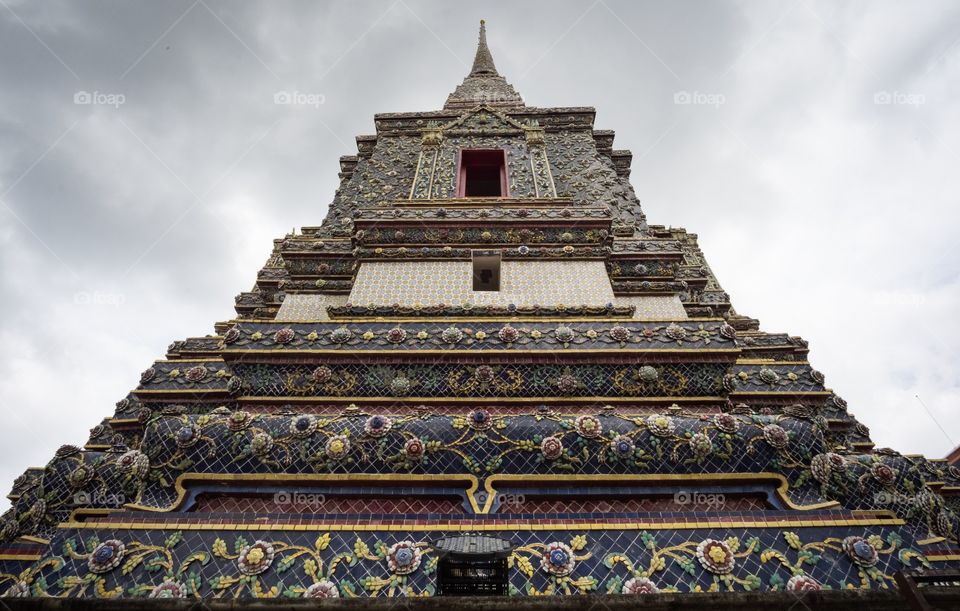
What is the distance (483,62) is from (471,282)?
55.1ft

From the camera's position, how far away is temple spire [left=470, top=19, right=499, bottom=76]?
20.9 metres

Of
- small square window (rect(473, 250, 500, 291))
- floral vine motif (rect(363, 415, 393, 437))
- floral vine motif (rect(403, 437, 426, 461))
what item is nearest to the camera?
floral vine motif (rect(403, 437, 426, 461))

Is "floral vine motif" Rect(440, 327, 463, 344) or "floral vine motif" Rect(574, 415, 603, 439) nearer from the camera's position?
"floral vine motif" Rect(574, 415, 603, 439)

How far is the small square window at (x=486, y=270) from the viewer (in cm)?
841

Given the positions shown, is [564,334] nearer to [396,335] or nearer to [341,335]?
[396,335]

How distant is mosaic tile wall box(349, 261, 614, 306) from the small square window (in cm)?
20

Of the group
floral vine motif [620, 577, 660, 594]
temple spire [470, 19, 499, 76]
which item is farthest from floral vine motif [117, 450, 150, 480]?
temple spire [470, 19, 499, 76]

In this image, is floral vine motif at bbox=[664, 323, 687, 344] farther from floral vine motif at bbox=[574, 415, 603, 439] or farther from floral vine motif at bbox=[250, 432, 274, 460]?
floral vine motif at bbox=[250, 432, 274, 460]

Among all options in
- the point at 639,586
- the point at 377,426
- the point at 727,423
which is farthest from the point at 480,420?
the point at 727,423

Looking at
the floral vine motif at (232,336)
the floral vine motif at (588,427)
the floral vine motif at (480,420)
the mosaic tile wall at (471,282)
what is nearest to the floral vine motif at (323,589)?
the floral vine motif at (480,420)

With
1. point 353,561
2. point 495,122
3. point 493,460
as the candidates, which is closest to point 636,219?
point 495,122

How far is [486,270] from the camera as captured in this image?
8.68 meters

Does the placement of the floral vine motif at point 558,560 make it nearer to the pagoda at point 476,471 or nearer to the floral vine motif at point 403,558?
the pagoda at point 476,471

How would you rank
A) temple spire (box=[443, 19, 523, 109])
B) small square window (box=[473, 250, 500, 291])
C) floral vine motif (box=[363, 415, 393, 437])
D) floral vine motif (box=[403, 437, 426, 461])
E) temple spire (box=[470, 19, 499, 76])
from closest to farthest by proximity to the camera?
floral vine motif (box=[403, 437, 426, 461])
floral vine motif (box=[363, 415, 393, 437])
small square window (box=[473, 250, 500, 291])
temple spire (box=[443, 19, 523, 109])
temple spire (box=[470, 19, 499, 76])
